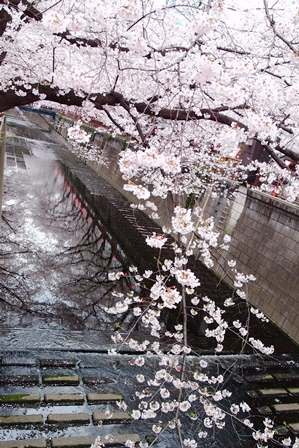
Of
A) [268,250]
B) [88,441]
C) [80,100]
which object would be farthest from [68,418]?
[268,250]

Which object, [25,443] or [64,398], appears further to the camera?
[64,398]

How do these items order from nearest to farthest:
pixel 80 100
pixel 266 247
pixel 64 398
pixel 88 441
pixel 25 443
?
pixel 25 443, pixel 88 441, pixel 64 398, pixel 80 100, pixel 266 247

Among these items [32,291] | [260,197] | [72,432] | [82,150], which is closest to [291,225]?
[260,197]

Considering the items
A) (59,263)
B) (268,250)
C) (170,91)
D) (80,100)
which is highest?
(170,91)

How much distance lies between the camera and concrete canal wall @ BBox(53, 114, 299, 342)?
45.8 ft

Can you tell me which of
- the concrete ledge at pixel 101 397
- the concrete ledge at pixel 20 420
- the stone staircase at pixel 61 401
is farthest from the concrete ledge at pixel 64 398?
the concrete ledge at pixel 20 420

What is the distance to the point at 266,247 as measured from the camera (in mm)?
15633

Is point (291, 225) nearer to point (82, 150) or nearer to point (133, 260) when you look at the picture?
point (133, 260)

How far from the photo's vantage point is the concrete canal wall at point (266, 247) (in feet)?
45.8

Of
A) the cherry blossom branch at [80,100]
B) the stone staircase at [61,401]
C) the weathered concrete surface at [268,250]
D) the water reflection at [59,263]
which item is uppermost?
the cherry blossom branch at [80,100]

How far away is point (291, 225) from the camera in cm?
1453

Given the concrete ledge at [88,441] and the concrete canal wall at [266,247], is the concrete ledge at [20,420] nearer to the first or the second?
the concrete ledge at [88,441]

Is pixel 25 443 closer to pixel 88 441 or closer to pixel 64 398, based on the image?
pixel 88 441

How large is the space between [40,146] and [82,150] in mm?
4198
